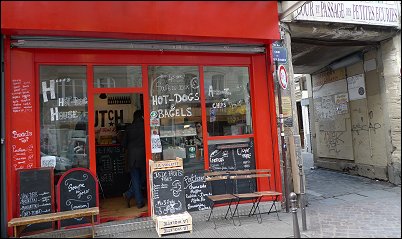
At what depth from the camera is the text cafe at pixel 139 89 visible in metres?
5.28

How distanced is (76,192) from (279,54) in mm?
4558

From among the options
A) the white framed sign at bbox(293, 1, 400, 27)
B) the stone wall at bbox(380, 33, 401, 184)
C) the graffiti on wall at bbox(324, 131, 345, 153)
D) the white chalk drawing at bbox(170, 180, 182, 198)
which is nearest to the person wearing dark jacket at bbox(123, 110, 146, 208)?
the white chalk drawing at bbox(170, 180, 182, 198)

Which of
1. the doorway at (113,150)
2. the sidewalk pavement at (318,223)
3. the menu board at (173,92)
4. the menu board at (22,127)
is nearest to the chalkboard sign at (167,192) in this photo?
the sidewalk pavement at (318,223)

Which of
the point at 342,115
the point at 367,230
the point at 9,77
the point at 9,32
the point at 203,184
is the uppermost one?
the point at 9,32

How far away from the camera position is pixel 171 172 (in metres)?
5.79

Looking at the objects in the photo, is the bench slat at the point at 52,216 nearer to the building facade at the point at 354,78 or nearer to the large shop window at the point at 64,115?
the large shop window at the point at 64,115

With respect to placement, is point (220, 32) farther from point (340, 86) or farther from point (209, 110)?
point (340, 86)

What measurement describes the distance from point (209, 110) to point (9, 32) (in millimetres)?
3633

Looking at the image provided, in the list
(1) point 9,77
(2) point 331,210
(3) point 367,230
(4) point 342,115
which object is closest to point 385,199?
(2) point 331,210

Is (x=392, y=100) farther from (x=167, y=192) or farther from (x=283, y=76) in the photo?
(x=167, y=192)

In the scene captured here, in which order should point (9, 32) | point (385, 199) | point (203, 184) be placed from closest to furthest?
point (9, 32)
point (203, 184)
point (385, 199)

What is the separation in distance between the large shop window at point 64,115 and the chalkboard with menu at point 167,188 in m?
1.27

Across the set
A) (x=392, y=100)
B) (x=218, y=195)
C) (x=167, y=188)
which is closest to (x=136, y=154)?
(x=167, y=188)

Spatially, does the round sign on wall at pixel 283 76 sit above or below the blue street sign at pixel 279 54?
below
